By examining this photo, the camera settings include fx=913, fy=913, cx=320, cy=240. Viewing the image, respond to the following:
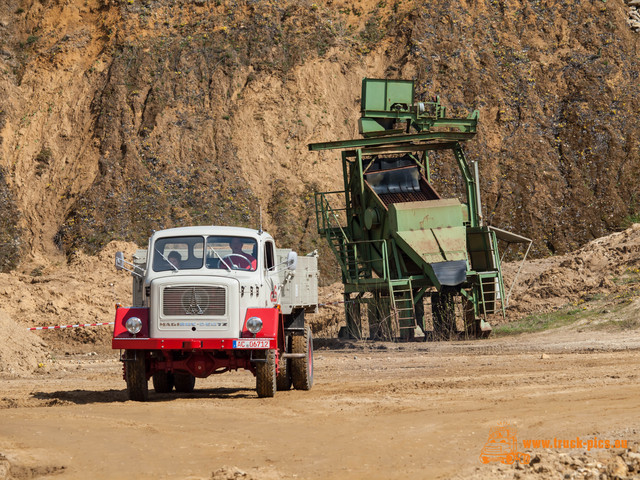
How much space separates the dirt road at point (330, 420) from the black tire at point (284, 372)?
0.37 metres

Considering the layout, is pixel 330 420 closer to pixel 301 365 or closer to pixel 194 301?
pixel 194 301

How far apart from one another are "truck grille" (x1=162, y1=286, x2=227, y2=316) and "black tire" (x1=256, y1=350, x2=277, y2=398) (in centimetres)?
87

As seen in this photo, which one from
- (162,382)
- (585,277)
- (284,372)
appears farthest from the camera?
(585,277)

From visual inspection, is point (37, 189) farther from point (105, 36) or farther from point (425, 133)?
point (425, 133)

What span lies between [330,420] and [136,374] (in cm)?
335

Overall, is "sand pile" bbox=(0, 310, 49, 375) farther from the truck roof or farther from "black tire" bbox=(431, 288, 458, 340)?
"black tire" bbox=(431, 288, 458, 340)

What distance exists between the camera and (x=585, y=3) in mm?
44688

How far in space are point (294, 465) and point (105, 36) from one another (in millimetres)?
37995

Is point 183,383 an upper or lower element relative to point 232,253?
lower

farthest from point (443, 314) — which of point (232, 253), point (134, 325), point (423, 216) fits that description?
point (134, 325)

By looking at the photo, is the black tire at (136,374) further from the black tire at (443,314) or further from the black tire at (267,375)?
the black tire at (443,314)


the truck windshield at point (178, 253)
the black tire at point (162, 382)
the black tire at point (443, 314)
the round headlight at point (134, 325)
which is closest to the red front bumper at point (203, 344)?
the round headlight at point (134, 325)

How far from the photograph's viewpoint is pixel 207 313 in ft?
41.0

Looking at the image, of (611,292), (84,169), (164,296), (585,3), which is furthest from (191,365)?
(585,3)
